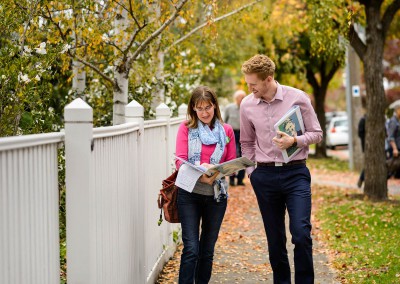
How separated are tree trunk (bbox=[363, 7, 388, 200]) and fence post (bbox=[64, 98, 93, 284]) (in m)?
10.4

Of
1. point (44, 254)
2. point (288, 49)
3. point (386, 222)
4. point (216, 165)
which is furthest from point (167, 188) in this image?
point (288, 49)

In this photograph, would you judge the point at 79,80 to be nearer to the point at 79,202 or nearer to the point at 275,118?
the point at 275,118

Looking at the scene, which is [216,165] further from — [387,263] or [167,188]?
[387,263]

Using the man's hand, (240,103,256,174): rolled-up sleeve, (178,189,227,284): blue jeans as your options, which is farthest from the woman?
the man's hand

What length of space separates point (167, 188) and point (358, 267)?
9.62 ft

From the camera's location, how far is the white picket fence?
326cm

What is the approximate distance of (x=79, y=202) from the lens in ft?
13.5

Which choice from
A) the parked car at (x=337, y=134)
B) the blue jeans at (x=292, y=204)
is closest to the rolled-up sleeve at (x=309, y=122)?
the blue jeans at (x=292, y=204)

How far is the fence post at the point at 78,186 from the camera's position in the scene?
4.05 meters

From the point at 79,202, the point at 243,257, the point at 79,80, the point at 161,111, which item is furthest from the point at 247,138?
the point at 79,80

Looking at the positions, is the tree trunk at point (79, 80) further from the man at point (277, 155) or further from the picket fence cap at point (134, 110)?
the man at point (277, 155)

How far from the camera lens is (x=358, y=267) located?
26.2 feet

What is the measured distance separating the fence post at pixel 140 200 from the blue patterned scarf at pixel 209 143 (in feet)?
1.67

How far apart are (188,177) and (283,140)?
31.8 inches
